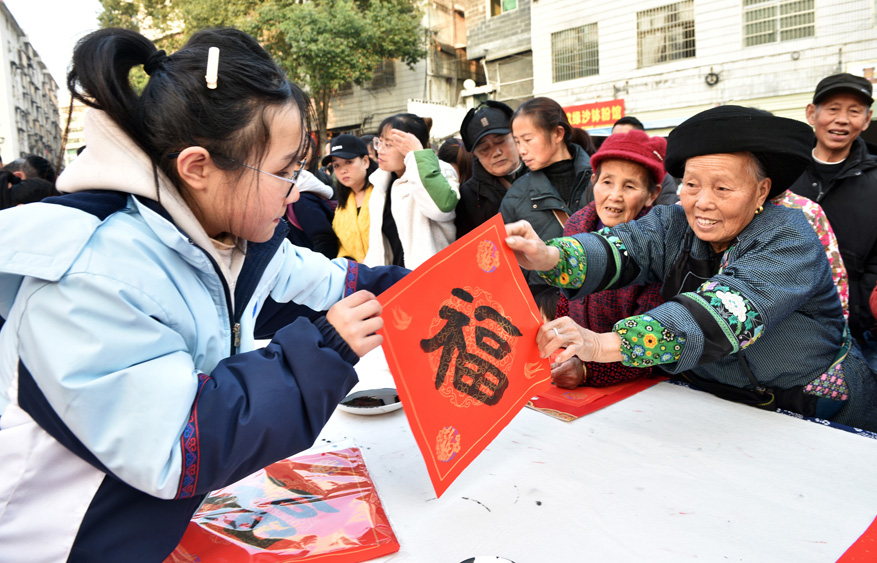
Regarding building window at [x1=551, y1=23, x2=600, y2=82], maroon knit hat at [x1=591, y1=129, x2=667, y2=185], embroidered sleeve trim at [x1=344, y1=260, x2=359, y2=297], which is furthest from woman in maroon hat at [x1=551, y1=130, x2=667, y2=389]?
Answer: building window at [x1=551, y1=23, x2=600, y2=82]

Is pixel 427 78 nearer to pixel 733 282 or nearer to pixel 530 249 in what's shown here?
pixel 530 249

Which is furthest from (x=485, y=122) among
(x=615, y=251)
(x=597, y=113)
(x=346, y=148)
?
(x=597, y=113)

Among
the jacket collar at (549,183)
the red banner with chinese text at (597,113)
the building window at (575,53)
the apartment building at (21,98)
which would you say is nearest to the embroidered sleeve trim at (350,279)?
the jacket collar at (549,183)

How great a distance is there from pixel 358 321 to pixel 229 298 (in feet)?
0.86

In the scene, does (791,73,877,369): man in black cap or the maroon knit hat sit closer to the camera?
the maroon knit hat

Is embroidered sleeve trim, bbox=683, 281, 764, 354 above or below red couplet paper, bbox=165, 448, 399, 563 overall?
above

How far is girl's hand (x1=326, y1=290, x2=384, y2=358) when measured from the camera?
0.86 meters

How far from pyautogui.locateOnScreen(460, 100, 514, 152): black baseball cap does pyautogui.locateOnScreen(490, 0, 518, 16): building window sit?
12.6 metres

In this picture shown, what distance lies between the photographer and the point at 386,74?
1780 centimetres

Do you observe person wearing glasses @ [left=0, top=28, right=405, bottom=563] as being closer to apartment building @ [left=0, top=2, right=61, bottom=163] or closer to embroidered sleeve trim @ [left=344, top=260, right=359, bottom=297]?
embroidered sleeve trim @ [left=344, top=260, right=359, bottom=297]

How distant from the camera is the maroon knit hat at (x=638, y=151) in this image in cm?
178

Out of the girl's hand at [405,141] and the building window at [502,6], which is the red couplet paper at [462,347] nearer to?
the girl's hand at [405,141]

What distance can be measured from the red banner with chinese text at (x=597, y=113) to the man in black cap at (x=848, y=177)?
907 centimetres

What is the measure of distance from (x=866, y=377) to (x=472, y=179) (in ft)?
7.15
